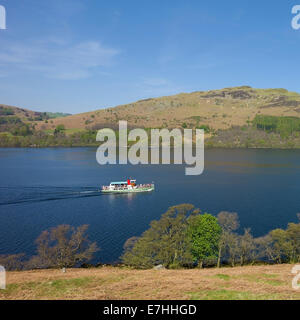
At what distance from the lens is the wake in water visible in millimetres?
83250

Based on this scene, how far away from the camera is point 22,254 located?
1882 inches

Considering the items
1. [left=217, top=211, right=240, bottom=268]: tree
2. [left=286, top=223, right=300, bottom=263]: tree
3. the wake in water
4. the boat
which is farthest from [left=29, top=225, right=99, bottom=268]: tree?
the boat

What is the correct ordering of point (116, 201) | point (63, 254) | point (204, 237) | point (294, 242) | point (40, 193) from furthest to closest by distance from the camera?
point (40, 193), point (116, 201), point (204, 237), point (294, 242), point (63, 254)

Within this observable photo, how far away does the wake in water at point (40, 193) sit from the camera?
83250 millimetres

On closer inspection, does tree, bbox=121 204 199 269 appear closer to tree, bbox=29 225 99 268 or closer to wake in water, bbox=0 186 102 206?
tree, bbox=29 225 99 268

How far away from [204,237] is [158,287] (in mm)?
23850

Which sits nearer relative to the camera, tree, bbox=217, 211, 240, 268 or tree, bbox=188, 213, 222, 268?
tree, bbox=188, 213, 222, 268

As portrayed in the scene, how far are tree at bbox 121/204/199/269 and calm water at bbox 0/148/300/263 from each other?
792 cm

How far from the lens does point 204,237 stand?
1822 inches

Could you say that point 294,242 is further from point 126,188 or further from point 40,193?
point 40,193

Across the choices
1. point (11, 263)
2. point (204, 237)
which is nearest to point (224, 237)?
point (204, 237)
